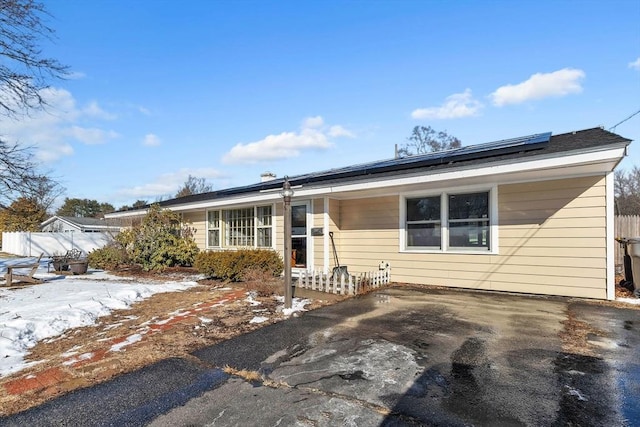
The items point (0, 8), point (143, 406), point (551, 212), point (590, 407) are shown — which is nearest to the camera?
point (590, 407)

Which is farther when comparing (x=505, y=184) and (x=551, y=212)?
(x=505, y=184)

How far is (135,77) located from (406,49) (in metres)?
9.21

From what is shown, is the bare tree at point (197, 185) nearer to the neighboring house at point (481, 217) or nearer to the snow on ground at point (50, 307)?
the snow on ground at point (50, 307)

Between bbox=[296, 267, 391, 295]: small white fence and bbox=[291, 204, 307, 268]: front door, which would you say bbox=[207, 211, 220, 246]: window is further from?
bbox=[296, 267, 391, 295]: small white fence

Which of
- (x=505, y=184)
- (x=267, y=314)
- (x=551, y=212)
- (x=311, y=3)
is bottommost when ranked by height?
(x=267, y=314)

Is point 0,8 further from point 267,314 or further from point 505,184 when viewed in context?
point 505,184

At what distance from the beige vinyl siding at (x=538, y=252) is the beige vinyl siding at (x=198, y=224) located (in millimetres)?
7781

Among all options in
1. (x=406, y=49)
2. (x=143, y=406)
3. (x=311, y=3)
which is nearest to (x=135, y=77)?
(x=311, y=3)

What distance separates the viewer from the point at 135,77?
11484 millimetres

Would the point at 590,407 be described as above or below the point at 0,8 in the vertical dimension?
below

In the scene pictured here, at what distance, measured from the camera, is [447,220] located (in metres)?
8.18

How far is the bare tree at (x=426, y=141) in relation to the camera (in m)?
29.5

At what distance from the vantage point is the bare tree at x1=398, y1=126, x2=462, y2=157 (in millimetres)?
29473

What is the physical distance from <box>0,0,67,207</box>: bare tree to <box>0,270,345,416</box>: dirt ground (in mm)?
6888
